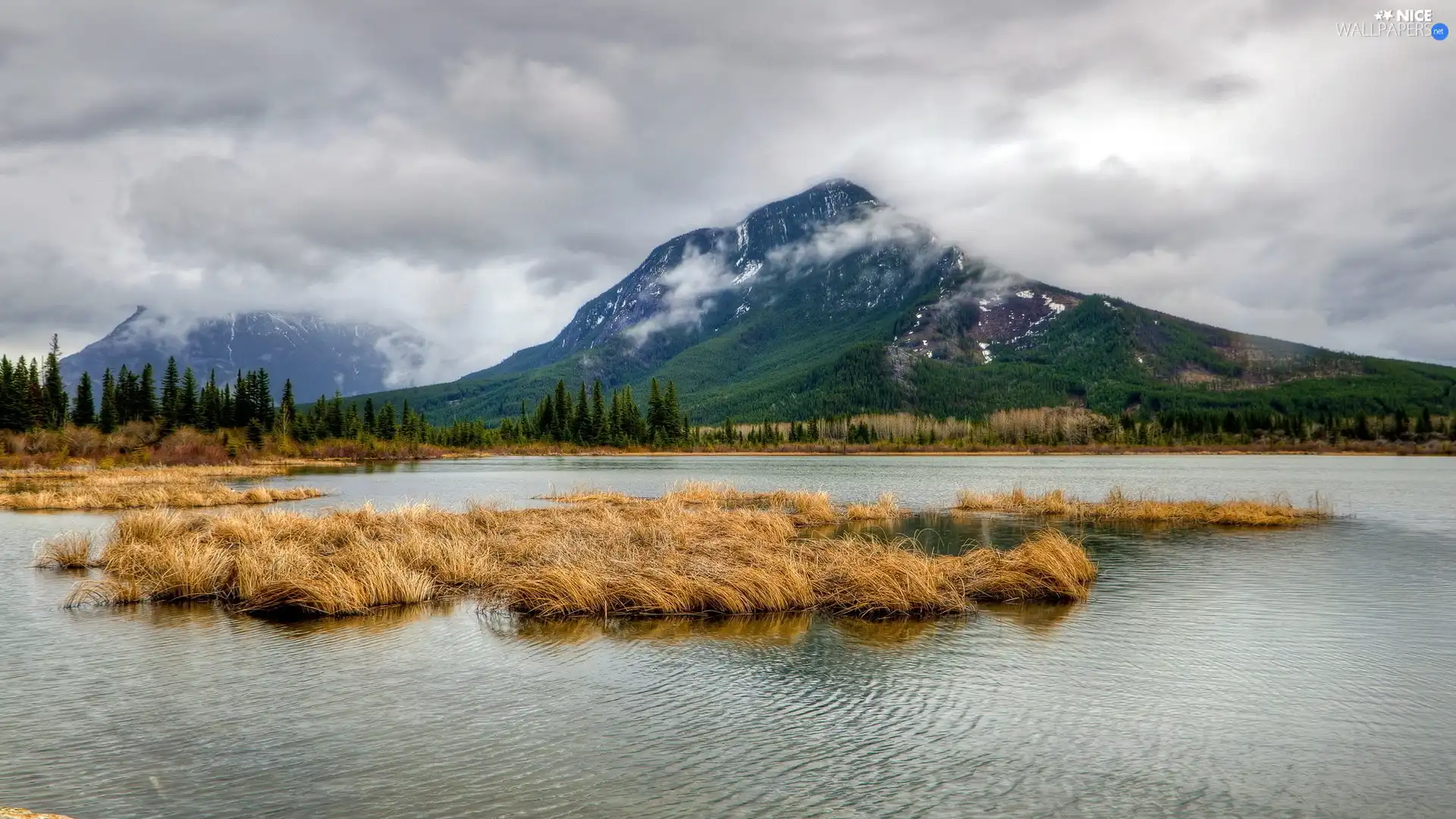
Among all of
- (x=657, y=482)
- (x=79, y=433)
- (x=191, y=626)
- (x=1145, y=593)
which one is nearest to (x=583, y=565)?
(x=191, y=626)

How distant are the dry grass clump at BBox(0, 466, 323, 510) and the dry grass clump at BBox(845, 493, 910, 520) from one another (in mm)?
31963

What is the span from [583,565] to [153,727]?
10.3 meters

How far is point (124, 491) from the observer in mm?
48219

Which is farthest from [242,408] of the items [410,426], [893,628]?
[893,628]

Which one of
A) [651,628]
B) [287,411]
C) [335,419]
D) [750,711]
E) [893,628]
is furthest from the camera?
[335,419]

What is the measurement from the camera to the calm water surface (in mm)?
9156

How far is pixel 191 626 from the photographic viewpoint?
17406mm

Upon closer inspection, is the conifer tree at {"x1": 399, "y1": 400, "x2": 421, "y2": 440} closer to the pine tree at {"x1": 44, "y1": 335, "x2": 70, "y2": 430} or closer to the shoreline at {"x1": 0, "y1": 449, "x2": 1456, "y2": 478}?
the shoreline at {"x1": 0, "y1": 449, "x2": 1456, "y2": 478}

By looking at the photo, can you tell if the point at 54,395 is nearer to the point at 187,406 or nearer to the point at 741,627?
the point at 187,406

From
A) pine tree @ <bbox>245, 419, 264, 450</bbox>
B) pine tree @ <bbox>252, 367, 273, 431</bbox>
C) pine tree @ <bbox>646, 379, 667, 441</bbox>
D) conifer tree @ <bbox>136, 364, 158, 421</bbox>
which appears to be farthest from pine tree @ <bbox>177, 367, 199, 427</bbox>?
pine tree @ <bbox>646, 379, 667, 441</bbox>

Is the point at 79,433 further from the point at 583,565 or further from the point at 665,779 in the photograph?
the point at 665,779

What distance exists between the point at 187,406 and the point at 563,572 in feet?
406

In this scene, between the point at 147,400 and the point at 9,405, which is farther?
the point at 147,400

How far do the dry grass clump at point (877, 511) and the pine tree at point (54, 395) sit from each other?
366ft
